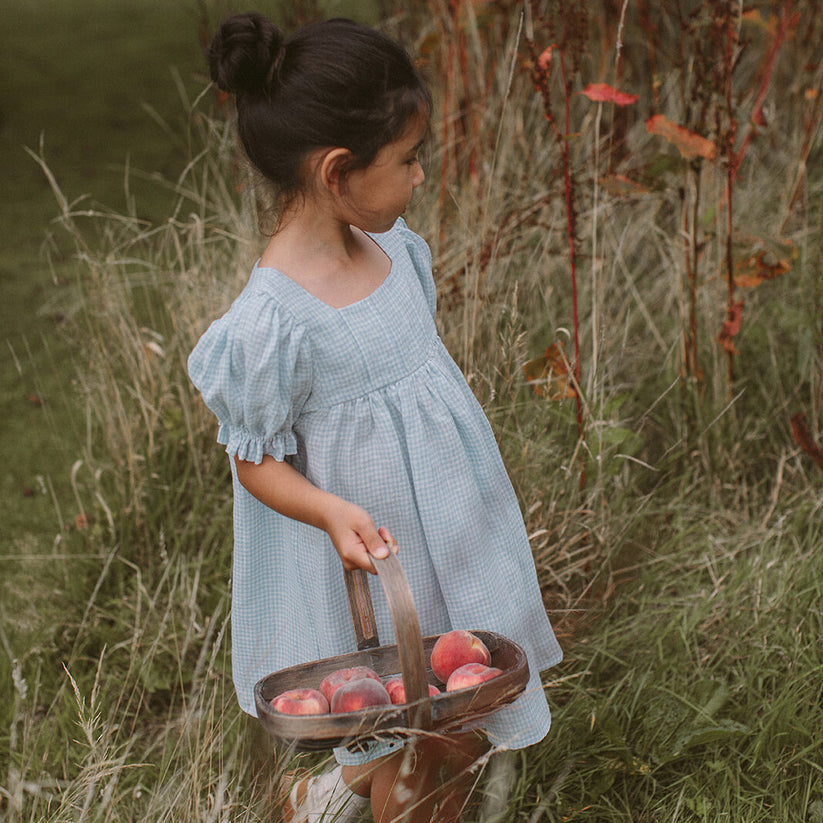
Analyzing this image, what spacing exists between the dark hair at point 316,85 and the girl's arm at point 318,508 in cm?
45

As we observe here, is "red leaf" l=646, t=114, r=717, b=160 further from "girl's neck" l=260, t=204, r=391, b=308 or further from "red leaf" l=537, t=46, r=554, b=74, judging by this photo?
"girl's neck" l=260, t=204, r=391, b=308

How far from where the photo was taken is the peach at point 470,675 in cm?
128

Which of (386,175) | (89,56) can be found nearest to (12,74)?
(89,56)

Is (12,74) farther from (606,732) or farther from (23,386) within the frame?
(606,732)

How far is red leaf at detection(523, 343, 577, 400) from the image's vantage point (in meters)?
2.14

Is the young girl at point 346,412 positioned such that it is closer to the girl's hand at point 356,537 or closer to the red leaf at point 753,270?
the girl's hand at point 356,537

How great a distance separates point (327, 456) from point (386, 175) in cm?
45

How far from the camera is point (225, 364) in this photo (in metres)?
1.40

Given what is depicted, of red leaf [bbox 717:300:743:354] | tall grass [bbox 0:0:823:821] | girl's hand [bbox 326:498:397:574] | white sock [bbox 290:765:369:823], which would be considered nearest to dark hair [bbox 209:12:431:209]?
girl's hand [bbox 326:498:397:574]

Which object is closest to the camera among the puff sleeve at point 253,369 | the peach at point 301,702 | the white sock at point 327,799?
the peach at point 301,702

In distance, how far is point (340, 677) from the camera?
131 cm

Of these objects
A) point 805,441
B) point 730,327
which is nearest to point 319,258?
point 730,327

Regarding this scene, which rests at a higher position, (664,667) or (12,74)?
(12,74)

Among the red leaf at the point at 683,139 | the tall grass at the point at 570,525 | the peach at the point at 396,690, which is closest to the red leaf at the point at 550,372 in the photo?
the tall grass at the point at 570,525
